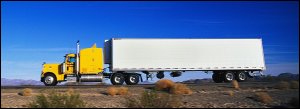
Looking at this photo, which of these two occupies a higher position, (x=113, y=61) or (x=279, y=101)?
(x=113, y=61)

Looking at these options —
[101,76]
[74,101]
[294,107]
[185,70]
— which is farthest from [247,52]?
[74,101]

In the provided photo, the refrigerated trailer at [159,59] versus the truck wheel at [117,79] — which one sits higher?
the refrigerated trailer at [159,59]

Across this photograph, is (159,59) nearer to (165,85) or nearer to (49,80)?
(49,80)

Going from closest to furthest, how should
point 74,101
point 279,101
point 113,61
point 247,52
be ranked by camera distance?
point 74,101 < point 279,101 < point 113,61 < point 247,52

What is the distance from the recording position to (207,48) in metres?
35.8

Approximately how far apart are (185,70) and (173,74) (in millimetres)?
1019

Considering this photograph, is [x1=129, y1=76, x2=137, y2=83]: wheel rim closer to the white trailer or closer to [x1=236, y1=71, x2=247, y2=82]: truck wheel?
the white trailer

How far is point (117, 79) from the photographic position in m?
33.9

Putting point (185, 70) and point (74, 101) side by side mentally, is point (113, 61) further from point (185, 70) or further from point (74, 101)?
point (74, 101)

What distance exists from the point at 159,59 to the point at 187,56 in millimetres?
2280

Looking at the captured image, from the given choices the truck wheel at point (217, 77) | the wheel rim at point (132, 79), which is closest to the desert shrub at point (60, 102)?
the wheel rim at point (132, 79)

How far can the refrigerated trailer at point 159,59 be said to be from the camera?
3409 cm

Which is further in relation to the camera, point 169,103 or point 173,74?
point 173,74

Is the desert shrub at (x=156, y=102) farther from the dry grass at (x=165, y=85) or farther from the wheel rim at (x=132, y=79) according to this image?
the wheel rim at (x=132, y=79)
